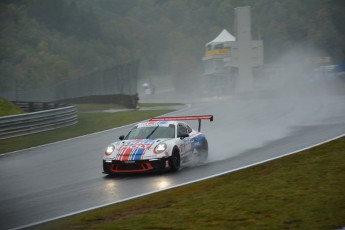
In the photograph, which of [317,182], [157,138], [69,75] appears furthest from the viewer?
[69,75]

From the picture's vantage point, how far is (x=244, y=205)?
10.2 m

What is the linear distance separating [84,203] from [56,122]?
1859 centimetres

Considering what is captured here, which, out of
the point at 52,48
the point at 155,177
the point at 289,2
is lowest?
the point at 155,177

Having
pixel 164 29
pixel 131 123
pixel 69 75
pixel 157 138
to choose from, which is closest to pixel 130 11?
pixel 164 29

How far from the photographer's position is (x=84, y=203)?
1181cm

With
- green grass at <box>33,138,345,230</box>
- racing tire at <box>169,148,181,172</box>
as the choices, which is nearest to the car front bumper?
racing tire at <box>169,148,181,172</box>

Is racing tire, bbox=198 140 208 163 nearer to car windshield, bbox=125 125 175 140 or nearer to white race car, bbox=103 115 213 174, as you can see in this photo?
white race car, bbox=103 115 213 174

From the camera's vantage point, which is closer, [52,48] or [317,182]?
[317,182]

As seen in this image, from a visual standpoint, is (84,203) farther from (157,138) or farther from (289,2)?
(289,2)

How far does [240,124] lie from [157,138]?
13123mm

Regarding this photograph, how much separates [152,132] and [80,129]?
1409 centimetres

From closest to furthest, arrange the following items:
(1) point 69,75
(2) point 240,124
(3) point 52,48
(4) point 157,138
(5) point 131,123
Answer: (4) point 157,138 < (2) point 240,124 < (5) point 131,123 < (1) point 69,75 < (3) point 52,48

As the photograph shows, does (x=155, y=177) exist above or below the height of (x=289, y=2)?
below

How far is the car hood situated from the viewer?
14.9 meters
